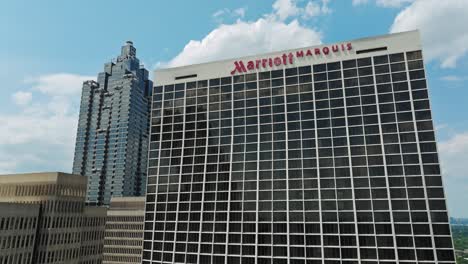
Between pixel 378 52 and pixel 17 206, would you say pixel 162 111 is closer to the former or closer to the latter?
pixel 17 206

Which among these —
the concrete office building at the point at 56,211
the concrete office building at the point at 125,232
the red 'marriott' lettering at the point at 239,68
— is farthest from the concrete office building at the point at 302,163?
the concrete office building at the point at 125,232

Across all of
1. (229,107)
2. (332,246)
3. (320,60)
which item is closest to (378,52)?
(320,60)

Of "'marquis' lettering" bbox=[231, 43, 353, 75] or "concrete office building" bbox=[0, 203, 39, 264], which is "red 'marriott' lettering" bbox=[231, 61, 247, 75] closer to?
"'marquis' lettering" bbox=[231, 43, 353, 75]

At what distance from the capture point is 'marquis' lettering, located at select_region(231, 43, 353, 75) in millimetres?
114488

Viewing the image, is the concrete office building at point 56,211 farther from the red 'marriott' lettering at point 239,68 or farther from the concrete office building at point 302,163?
the red 'marriott' lettering at point 239,68

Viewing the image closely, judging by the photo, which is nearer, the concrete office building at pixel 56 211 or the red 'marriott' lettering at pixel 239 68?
the concrete office building at pixel 56 211

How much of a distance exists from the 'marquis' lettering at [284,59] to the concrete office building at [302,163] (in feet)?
1.17

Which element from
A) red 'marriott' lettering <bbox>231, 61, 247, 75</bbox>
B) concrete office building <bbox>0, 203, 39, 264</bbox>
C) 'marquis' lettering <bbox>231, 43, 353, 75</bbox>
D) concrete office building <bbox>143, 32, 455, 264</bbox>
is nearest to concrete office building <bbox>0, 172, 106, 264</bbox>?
concrete office building <bbox>0, 203, 39, 264</bbox>

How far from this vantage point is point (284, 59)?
121125 millimetres

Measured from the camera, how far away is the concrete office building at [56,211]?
108 metres

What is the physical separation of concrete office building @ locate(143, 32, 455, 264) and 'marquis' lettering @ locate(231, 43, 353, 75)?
356 mm

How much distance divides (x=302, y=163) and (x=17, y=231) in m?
85.2

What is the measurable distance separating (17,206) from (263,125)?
77.4 m

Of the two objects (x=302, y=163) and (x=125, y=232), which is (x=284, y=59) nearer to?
(x=302, y=163)
